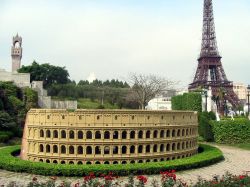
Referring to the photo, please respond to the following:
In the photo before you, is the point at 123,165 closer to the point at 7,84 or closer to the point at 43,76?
the point at 7,84

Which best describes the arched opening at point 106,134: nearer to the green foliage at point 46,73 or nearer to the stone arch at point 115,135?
the stone arch at point 115,135

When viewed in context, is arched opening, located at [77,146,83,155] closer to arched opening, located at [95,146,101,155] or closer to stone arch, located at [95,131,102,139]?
arched opening, located at [95,146,101,155]

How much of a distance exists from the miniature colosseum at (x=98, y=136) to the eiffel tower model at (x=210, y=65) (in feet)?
188

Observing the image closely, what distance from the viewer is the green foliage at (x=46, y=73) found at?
261ft

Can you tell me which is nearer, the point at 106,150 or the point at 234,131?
the point at 106,150

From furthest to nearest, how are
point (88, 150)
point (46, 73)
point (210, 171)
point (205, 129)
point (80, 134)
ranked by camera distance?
point (46, 73)
point (205, 129)
point (210, 171)
point (88, 150)
point (80, 134)

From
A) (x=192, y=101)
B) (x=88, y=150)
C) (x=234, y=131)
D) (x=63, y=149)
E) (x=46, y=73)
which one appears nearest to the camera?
(x=88, y=150)

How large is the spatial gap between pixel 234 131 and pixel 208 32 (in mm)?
46681

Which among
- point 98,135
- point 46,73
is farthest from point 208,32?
point 98,135

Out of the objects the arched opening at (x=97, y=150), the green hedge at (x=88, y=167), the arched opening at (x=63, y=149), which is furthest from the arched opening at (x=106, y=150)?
the arched opening at (x=63, y=149)

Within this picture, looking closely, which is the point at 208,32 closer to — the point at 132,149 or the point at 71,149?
the point at 132,149

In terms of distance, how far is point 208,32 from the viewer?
95.3 m

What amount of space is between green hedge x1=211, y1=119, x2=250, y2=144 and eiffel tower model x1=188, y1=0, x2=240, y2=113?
108 feet

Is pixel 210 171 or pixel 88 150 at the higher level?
pixel 88 150
